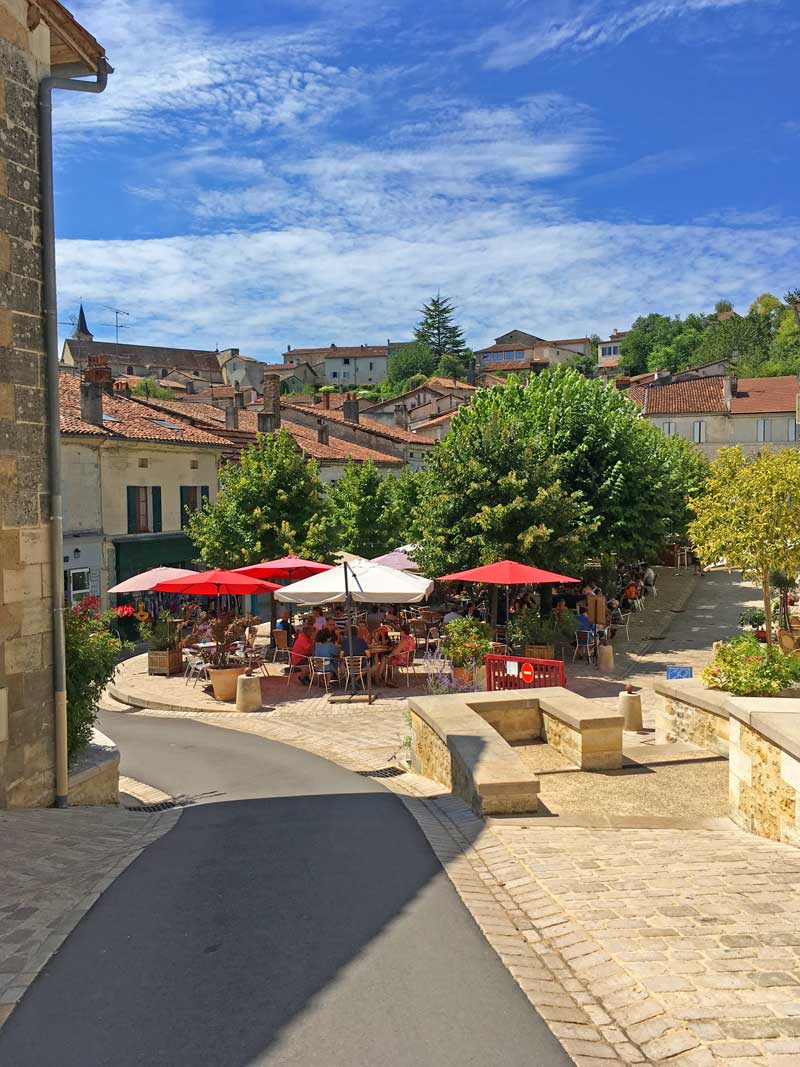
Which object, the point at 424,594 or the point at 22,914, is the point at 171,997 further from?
the point at 424,594

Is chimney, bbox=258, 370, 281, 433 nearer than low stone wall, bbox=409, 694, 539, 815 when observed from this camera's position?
No

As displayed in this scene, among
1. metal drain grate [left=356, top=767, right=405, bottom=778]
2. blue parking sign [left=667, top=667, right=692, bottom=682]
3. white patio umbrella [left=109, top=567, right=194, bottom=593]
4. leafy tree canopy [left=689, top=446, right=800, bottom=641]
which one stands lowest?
metal drain grate [left=356, top=767, right=405, bottom=778]

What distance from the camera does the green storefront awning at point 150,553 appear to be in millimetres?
27797

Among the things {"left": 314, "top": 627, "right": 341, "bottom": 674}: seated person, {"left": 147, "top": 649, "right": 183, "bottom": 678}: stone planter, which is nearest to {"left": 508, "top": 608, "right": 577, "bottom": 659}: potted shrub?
{"left": 314, "top": 627, "right": 341, "bottom": 674}: seated person

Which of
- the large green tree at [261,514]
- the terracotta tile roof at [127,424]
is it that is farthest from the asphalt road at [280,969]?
the terracotta tile roof at [127,424]

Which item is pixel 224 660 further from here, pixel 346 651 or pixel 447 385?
pixel 447 385

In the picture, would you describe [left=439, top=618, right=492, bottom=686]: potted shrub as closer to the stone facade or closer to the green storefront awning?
the stone facade

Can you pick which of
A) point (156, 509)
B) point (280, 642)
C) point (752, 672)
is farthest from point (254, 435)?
point (752, 672)

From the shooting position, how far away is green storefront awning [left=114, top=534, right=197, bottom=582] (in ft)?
91.2

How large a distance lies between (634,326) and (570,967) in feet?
372

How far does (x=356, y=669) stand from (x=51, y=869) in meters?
10.4

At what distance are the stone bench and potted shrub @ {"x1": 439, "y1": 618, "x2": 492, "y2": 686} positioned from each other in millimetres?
3997

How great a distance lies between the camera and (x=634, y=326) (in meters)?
111

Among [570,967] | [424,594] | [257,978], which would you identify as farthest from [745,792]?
[424,594]
